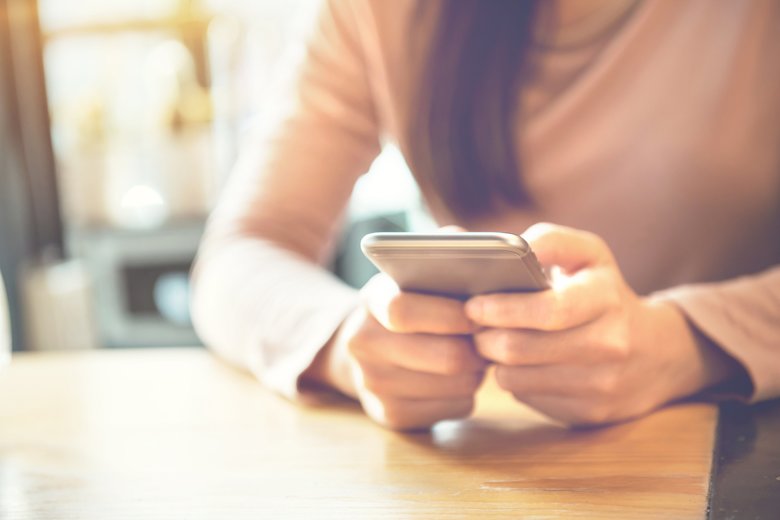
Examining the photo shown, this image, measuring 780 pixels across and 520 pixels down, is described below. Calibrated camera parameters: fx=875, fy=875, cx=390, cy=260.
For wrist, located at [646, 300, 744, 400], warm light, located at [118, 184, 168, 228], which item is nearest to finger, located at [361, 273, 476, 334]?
wrist, located at [646, 300, 744, 400]

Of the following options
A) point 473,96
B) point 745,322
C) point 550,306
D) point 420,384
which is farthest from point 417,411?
point 473,96

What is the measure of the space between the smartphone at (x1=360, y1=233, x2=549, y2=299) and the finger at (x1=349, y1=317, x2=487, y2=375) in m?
0.04

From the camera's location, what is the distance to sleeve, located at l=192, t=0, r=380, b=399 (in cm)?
77

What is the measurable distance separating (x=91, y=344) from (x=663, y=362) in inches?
85.2

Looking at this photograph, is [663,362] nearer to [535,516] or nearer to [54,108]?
[535,516]

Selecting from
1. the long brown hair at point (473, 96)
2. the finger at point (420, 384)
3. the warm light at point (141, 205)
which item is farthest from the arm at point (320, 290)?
the warm light at point (141, 205)

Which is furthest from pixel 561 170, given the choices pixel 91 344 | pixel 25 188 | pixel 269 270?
pixel 25 188

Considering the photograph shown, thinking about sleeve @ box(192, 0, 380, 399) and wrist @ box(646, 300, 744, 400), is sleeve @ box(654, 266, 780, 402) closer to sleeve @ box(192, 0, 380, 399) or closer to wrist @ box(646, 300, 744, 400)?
wrist @ box(646, 300, 744, 400)

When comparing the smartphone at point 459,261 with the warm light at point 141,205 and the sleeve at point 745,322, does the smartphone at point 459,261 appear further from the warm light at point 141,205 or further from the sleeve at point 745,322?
the warm light at point 141,205

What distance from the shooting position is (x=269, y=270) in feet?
2.48

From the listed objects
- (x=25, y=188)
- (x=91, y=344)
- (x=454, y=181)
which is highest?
(x=454, y=181)

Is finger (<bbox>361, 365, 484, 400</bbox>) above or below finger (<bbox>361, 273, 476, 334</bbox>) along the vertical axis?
below

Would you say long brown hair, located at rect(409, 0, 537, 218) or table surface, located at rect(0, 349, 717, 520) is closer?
table surface, located at rect(0, 349, 717, 520)

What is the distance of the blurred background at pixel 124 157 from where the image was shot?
2.46 m
